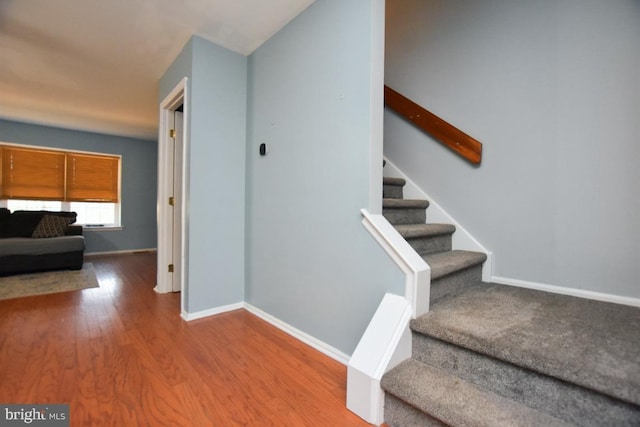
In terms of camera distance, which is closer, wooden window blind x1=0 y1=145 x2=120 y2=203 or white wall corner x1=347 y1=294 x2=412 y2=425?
white wall corner x1=347 y1=294 x2=412 y2=425

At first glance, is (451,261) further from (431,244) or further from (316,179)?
(316,179)

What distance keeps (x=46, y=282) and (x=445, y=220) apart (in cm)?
447

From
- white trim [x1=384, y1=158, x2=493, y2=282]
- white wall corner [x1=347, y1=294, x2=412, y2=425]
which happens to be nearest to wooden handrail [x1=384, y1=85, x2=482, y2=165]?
white trim [x1=384, y1=158, x2=493, y2=282]

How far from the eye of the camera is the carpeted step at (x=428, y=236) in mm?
1734

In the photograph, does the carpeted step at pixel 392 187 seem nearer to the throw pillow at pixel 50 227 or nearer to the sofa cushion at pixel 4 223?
the throw pillow at pixel 50 227

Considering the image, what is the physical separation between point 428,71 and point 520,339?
2.02 metres

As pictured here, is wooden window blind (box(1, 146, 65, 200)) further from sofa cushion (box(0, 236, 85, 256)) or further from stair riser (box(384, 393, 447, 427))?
stair riser (box(384, 393, 447, 427))

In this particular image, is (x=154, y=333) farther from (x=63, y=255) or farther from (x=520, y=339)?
(x=63, y=255)

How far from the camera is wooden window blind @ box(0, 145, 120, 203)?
4480 millimetres

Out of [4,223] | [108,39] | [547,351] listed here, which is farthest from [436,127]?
[4,223]

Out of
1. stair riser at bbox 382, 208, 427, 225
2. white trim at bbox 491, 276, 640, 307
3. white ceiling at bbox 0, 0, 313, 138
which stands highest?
white ceiling at bbox 0, 0, 313, 138

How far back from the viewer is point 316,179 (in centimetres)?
183

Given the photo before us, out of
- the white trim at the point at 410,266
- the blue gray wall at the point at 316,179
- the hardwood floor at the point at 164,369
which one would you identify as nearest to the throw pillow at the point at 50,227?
the hardwood floor at the point at 164,369

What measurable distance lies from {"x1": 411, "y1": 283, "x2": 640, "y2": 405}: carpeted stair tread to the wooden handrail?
→ 967 mm
